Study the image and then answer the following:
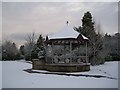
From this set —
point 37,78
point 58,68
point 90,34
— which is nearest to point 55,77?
point 37,78

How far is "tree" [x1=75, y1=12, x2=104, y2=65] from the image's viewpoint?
14742mm

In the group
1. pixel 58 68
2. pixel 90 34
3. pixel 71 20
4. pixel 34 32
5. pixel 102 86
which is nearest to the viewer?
pixel 102 86

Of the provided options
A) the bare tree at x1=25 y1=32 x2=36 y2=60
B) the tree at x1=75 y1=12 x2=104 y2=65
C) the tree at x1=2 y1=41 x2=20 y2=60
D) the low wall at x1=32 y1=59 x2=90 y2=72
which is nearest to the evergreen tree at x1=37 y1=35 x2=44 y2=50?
the bare tree at x1=25 y1=32 x2=36 y2=60

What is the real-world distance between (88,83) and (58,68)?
9.41 feet

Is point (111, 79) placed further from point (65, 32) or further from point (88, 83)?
point (65, 32)

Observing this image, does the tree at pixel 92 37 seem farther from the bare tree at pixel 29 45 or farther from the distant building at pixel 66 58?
the bare tree at pixel 29 45

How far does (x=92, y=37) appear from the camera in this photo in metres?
14.8

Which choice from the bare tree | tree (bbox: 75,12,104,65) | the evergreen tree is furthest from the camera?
the bare tree

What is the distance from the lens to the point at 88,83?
8.62 m

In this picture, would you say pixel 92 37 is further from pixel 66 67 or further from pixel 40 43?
pixel 40 43

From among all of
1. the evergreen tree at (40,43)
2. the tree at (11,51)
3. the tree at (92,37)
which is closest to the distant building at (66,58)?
the tree at (92,37)

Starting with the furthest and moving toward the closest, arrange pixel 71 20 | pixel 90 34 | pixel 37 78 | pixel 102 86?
1. pixel 90 34
2. pixel 71 20
3. pixel 37 78
4. pixel 102 86

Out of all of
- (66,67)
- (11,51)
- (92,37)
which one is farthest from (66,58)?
(11,51)

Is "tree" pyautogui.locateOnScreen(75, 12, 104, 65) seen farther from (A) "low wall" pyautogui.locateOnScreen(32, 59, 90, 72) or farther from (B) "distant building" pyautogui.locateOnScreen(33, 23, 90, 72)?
(A) "low wall" pyautogui.locateOnScreen(32, 59, 90, 72)
